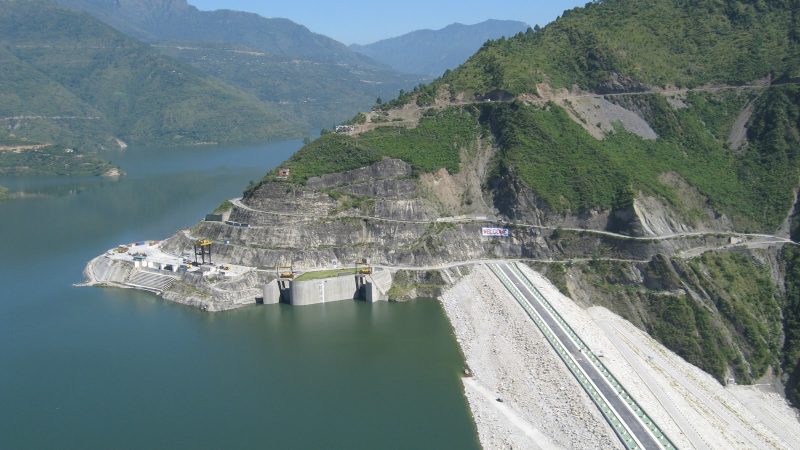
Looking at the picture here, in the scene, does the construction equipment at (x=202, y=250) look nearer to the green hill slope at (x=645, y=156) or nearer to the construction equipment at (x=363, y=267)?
the green hill slope at (x=645, y=156)

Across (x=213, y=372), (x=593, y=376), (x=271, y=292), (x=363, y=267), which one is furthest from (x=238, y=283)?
(x=593, y=376)

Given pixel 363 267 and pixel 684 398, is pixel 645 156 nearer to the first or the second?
pixel 363 267

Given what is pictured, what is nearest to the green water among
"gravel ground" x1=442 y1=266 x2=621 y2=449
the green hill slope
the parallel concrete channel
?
"gravel ground" x1=442 y1=266 x2=621 y2=449

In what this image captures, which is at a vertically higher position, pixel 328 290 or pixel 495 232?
pixel 495 232

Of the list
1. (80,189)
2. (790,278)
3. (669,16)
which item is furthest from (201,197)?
(790,278)

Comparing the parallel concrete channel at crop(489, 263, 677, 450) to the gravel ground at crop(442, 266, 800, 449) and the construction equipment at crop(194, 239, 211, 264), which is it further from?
the construction equipment at crop(194, 239, 211, 264)

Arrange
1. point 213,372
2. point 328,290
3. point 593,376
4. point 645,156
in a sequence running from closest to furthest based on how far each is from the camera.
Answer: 1. point 593,376
2. point 213,372
3. point 328,290
4. point 645,156
